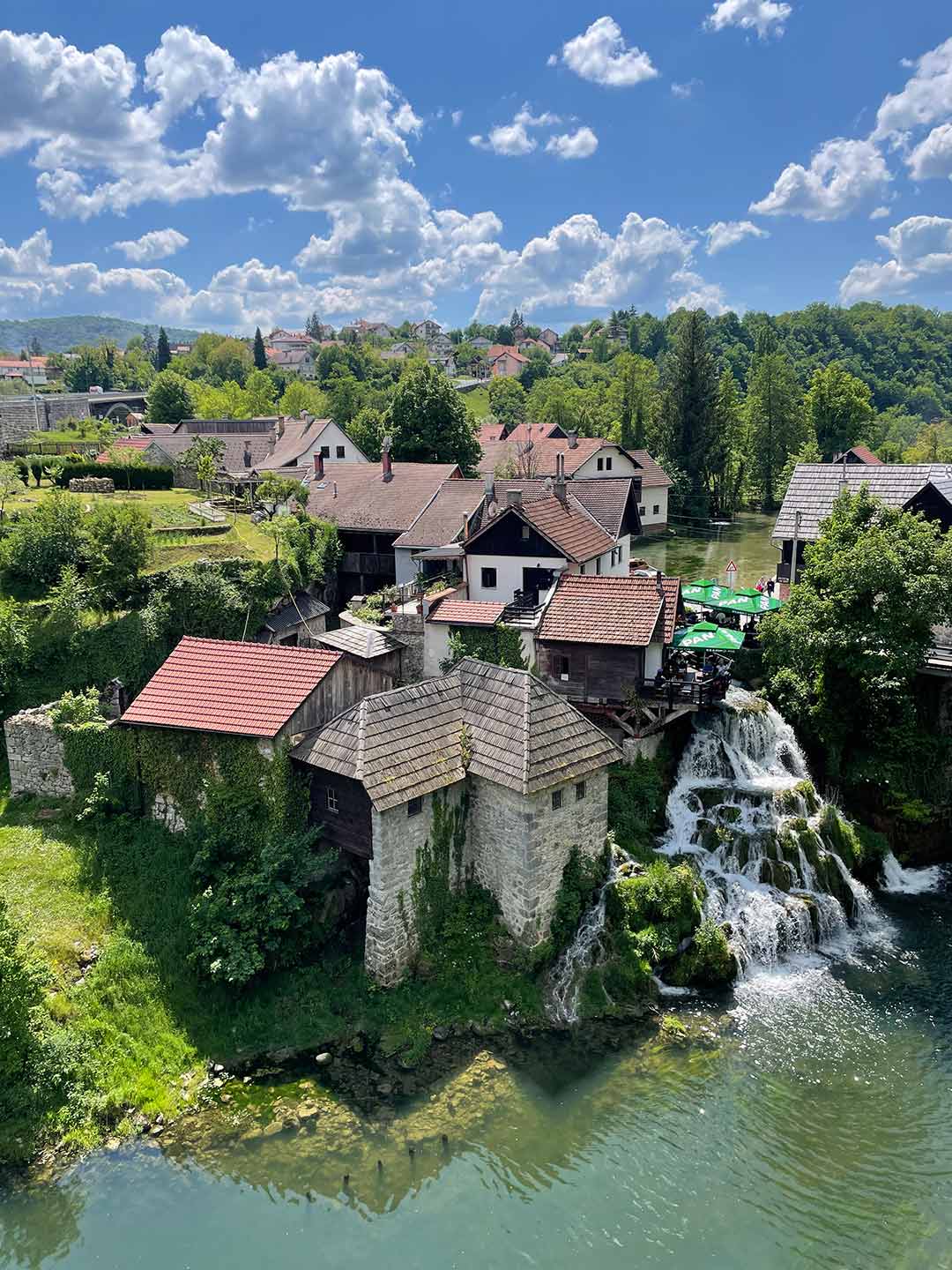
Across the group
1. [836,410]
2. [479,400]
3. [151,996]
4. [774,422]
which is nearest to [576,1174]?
[151,996]

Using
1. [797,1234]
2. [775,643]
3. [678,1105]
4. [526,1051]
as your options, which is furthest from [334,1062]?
[775,643]

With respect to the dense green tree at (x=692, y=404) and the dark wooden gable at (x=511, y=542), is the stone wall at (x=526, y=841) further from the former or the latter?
the dense green tree at (x=692, y=404)

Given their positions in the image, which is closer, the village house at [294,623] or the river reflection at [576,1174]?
the river reflection at [576,1174]

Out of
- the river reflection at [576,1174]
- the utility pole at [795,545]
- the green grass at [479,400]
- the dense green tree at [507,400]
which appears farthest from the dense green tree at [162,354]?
the river reflection at [576,1174]

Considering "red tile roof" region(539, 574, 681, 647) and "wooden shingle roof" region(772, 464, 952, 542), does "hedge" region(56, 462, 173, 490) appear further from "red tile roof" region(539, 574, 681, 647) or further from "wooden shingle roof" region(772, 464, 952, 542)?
"wooden shingle roof" region(772, 464, 952, 542)

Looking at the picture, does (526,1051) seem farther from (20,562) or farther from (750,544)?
(750,544)

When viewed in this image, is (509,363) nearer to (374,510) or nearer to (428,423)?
Answer: (428,423)
